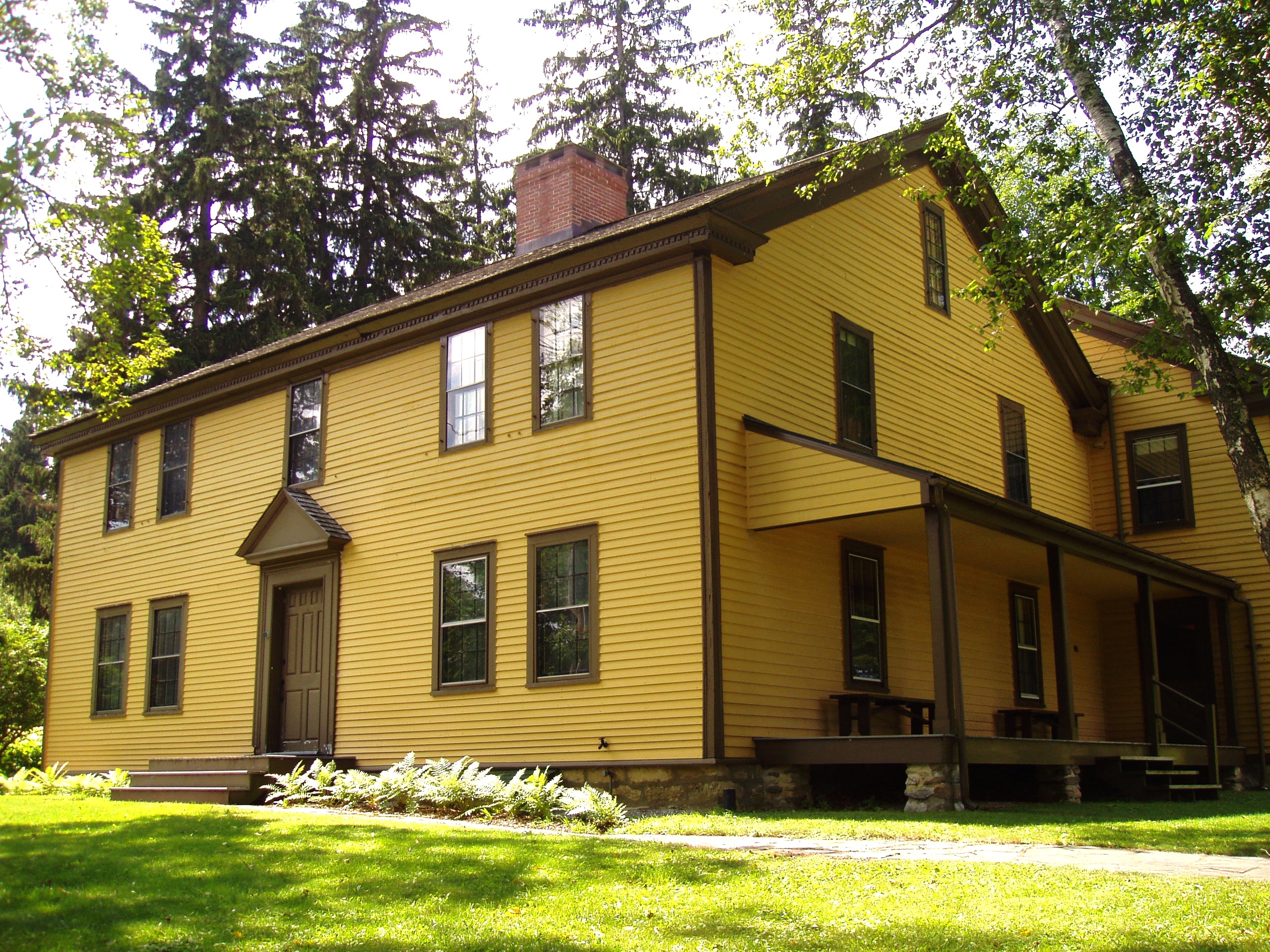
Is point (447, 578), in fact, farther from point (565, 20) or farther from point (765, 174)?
point (565, 20)

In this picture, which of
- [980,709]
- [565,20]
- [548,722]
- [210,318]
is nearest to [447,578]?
[548,722]

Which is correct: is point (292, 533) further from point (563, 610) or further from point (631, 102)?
point (631, 102)

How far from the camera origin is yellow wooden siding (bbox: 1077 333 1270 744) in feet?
62.5

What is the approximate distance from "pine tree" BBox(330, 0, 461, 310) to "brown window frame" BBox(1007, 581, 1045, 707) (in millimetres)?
22209

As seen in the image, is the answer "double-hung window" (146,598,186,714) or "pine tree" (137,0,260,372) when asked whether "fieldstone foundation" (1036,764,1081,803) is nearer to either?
"double-hung window" (146,598,186,714)

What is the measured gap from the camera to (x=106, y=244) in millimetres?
12938

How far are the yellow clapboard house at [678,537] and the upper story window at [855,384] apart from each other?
7 cm

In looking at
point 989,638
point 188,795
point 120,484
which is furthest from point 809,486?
point 120,484

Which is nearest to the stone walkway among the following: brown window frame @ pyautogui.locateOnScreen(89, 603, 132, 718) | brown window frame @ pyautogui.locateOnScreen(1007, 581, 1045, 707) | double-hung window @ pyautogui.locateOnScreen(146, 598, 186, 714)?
brown window frame @ pyautogui.locateOnScreen(1007, 581, 1045, 707)

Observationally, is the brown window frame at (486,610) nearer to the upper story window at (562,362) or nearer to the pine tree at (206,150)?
the upper story window at (562,362)

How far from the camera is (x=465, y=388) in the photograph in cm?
1540

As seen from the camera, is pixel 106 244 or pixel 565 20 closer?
pixel 106 244

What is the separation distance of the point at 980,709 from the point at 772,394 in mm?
5593

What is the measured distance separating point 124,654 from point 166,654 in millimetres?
1187
